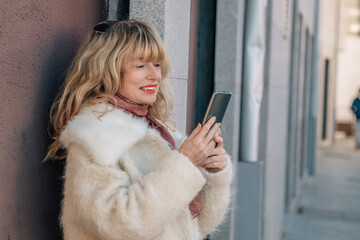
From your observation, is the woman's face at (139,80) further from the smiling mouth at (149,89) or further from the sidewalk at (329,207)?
the sidewalk at (329,207)

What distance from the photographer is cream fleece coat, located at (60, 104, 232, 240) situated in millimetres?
1810

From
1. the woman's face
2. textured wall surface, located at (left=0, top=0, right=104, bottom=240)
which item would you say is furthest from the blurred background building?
the woman's face

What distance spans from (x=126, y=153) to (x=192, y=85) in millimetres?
2373

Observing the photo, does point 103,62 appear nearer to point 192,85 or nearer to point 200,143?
point 200,143

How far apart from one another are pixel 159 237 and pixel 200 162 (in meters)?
0.34

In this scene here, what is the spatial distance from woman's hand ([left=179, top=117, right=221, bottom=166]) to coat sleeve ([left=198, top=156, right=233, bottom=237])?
Result: 0.26 m

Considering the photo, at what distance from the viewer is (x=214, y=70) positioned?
432 cm

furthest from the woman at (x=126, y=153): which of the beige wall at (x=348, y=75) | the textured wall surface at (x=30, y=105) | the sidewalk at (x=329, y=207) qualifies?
the beige wall at (x=348, y=75)

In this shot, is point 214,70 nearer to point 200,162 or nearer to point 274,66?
point 274,66

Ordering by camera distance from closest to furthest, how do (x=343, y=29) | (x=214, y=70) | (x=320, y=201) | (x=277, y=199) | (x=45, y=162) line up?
(x=45, y=162) → (x=214, y=70) → (x=277, y=199) → (x=320, y=201) → (x=343, y=29)

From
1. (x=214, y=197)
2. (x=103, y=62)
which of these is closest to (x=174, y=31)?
(x=103, y=62)

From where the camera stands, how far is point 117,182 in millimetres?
1849

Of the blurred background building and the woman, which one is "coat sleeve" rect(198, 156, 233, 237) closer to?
the woman

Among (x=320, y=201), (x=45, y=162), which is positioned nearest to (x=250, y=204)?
(x=45, y=162)
